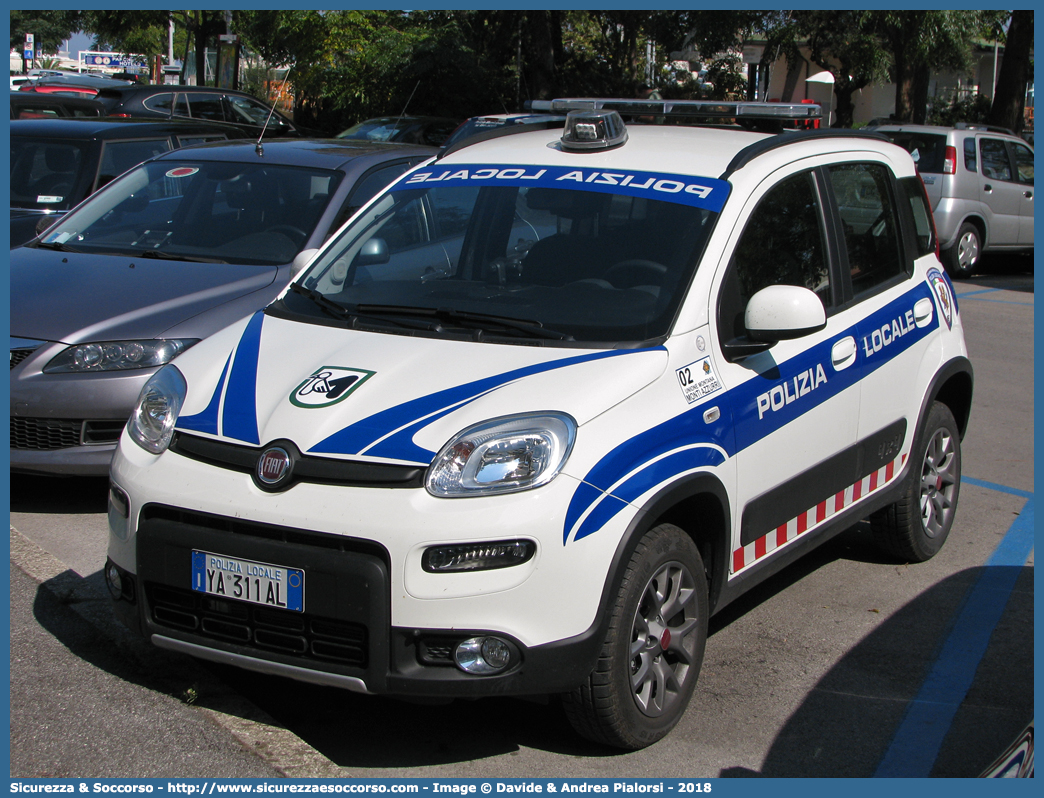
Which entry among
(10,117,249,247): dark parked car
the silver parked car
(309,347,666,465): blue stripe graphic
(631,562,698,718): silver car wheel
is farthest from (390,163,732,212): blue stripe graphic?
the silver parked car

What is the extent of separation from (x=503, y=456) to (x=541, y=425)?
0.48 feet

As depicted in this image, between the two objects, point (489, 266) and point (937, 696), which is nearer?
point (937, 696)

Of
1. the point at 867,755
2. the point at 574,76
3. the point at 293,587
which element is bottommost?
the point at 867,755

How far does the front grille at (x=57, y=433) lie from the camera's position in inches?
208

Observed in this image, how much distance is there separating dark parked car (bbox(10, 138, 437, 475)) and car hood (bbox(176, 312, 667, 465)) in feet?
3.79

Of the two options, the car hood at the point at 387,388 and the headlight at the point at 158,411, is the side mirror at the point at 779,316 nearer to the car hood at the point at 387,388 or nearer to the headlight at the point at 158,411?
A: the car hood at the point at 387,388

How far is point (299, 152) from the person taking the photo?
23.0 feet

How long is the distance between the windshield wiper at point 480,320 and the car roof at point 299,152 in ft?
10.0

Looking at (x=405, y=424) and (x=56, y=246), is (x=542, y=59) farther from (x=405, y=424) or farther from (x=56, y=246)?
(x=405, y=424)

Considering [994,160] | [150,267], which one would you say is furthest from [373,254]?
[994,160]

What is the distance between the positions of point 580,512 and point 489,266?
59.0 inches

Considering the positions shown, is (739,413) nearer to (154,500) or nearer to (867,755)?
(867,755)

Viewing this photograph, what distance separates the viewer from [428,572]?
305 centimetres
